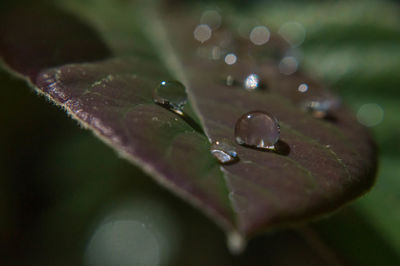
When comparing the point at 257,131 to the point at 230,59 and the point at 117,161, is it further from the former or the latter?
the point at 117,161

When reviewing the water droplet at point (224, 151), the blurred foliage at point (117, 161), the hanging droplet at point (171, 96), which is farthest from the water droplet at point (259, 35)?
the water droplet at point (224, 151)

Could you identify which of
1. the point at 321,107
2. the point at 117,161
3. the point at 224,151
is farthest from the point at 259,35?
the point at 224,151

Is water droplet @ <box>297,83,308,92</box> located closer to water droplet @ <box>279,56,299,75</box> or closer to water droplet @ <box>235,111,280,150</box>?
water droplet @ <box>279,56,299,75</box>

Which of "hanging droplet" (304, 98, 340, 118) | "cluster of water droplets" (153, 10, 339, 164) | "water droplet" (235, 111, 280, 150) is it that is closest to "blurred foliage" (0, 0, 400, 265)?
"cluster of water droplets" (153, 10, 339, 164)

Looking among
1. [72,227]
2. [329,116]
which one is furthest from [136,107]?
[72,227]

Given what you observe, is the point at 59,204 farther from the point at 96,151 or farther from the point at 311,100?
the point at 311,100

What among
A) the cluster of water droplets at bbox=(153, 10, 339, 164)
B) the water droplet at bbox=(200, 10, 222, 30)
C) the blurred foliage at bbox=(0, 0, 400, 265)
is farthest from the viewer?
the water droplet at bbox=(200, 10, 222, 30)

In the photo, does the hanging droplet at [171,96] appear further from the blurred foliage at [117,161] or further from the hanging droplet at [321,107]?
the blurred foliage at [117,161]
